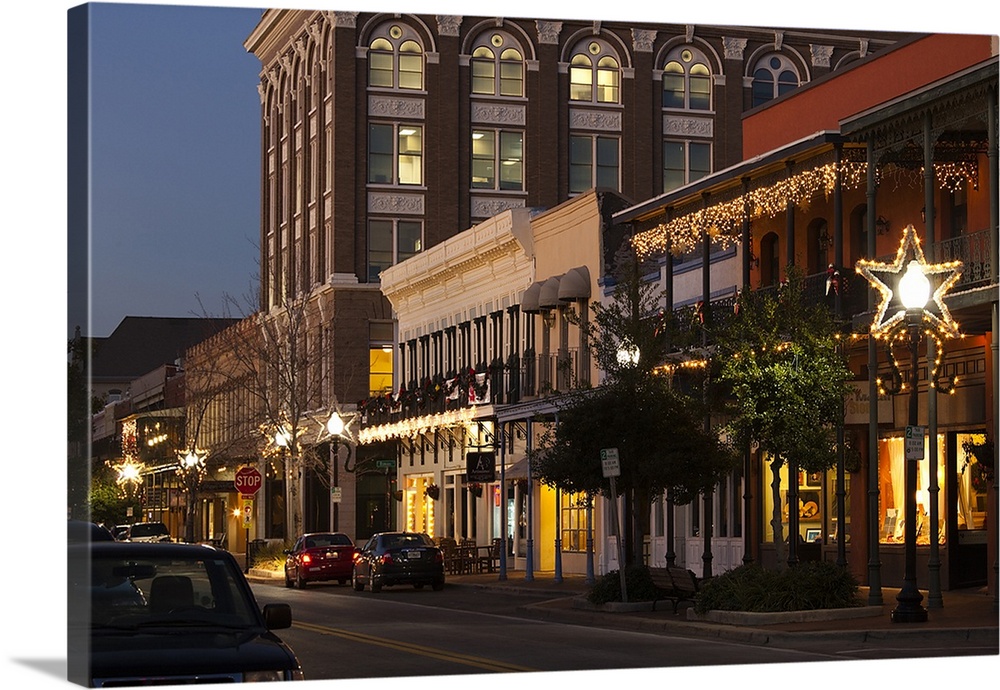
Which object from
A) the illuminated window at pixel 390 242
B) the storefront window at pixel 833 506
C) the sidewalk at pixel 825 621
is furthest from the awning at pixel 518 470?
the illuminated window at pixel 390 242

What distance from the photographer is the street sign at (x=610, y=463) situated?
29.0m

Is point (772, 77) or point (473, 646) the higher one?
point (772, 77)

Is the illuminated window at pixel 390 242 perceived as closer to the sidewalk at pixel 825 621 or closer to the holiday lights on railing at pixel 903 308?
the sidewalk at pixel 825 621

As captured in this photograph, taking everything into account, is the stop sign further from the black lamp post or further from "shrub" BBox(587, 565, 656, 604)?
the black lamp post

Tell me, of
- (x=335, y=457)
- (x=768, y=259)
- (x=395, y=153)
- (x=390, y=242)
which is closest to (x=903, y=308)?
(x=768, y=259)

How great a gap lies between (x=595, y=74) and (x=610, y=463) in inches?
1732

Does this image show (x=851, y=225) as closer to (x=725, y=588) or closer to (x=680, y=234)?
(x=680, y=234)

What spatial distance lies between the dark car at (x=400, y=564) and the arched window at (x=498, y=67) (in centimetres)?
3167

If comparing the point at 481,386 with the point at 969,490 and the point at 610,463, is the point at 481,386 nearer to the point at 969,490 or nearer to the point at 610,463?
the point at 610,463

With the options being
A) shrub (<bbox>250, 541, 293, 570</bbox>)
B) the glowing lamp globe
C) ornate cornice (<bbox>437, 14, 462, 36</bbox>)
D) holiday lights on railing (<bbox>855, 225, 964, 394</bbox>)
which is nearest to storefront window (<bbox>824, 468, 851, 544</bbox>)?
holiday lights on railing (<bbox>855, 225, 964, 394</bbox>)

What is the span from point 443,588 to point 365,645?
19.5 metres

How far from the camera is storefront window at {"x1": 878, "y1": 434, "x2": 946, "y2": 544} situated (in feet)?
102

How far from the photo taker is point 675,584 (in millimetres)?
28750

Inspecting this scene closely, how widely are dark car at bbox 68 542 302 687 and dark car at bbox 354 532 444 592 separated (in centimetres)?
2786
